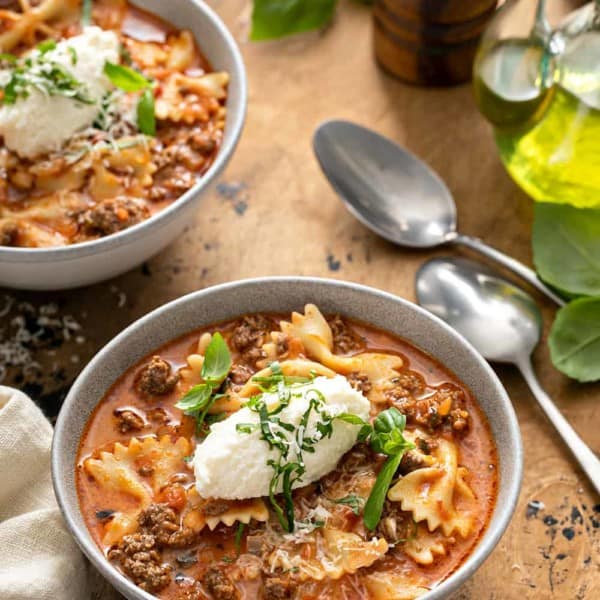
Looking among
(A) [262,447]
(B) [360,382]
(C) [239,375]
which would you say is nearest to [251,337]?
(C) [239,375]

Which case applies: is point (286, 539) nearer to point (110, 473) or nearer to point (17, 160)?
point (110, 473)

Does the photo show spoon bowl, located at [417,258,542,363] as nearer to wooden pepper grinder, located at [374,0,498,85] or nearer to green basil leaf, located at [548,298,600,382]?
green basil leaf, located at [548,298,600,382]

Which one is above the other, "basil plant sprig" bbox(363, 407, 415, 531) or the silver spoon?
"basil plant sprig" bbox(363, 407, 415, 531)

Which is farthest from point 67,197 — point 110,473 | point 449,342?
point 449,342

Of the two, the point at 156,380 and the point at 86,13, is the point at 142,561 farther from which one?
the point at 86,13

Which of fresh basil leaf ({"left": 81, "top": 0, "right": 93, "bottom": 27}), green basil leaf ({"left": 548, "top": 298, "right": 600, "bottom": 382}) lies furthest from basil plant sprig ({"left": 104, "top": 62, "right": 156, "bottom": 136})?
green basil leaf ({"left": 548, "top": 298, "right": 600, "bottom": 382})

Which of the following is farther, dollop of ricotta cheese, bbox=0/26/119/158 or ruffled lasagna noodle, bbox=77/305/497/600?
dollop of ricotta cheese, bbox=0/26/119/158

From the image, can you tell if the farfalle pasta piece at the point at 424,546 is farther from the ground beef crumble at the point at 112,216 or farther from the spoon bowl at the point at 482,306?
the ground beef crumble at the point at 112,216

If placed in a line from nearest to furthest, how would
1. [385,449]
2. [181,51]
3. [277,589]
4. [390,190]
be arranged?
[277,589] < [385,449] < [390,190] < [181,51]
